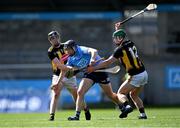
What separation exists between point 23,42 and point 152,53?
6.93 metres

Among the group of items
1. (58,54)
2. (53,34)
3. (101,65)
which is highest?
(53,34)

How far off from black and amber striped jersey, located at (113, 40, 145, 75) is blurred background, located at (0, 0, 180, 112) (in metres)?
12.6

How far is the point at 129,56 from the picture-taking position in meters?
15.7

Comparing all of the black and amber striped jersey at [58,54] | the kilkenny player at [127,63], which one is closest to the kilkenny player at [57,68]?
the black and amber striped jersey at [58,54]

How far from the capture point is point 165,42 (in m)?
34.0

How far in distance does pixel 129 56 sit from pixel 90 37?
19953mm

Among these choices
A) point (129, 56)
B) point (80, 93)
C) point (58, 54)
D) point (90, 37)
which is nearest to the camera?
point (129, 56)

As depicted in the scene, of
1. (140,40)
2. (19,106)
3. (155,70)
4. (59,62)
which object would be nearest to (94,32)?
(140,40)

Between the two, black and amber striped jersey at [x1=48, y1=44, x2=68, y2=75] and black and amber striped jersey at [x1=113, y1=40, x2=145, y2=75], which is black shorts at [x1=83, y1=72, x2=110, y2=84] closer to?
black and amber striped jersey at [x1=113, y1=40, x2=145, y2=75]

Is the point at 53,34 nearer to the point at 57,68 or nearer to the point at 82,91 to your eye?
the point at 57,68

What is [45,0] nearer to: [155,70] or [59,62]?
[155,70]

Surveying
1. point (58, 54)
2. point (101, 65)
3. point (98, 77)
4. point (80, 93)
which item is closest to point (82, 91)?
point (80, 93)

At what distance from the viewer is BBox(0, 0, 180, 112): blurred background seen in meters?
30.7

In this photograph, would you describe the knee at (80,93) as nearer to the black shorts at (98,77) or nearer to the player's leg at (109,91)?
the black shorts at (98,77)
